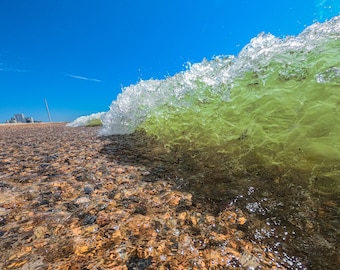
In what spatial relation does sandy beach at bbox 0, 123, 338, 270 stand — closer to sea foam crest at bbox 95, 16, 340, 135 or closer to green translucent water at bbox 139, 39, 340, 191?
green translucent water at bbox 139, 39, 340, 191

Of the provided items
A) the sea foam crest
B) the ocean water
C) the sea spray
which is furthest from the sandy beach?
the sea foam crest

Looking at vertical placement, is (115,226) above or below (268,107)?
below

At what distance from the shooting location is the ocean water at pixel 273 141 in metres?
1.23

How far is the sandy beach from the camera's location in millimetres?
1001

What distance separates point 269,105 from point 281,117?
23 centimetres

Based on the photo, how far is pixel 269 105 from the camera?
2365 millimetres

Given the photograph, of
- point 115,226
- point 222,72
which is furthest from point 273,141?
point 222,72

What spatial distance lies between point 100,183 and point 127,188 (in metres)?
0.27

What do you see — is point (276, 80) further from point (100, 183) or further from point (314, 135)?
point (100, 183)

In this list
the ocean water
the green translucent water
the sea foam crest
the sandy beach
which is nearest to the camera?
the sandy beach

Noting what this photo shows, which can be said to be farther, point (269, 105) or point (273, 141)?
point (269, 105)

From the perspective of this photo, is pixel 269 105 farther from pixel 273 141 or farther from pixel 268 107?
pixel 273 141

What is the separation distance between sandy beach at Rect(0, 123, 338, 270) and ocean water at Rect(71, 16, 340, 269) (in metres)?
0.14

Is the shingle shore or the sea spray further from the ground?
the sea spray
